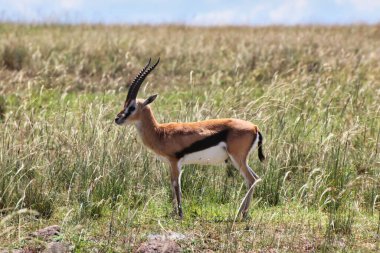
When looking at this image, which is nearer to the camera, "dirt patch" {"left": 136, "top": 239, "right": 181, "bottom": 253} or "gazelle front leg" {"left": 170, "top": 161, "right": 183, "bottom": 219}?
"dirt patch" {"left": 136, "top": 239, "right": 181, "bottom": 253}

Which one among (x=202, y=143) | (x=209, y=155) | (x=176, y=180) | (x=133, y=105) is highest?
(x=133, y=105)

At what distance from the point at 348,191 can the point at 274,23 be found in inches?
836

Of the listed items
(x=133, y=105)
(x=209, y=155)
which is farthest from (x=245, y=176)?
(x=133, y=105)

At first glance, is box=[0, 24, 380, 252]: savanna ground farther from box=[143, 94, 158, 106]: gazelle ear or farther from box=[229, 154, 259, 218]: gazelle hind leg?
box=[143, 94, 158, 106]: gazelle ear

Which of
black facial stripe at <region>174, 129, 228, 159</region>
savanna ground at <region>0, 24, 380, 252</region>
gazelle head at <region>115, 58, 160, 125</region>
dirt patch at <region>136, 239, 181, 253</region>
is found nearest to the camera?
dirt patch at <region>136, 239, 181, 253</region>

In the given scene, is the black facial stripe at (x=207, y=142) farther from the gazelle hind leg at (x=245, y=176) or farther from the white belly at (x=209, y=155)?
the gazelle hind leg at (x=245, y=176)

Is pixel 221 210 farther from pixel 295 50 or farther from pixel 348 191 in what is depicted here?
pixel 295 50

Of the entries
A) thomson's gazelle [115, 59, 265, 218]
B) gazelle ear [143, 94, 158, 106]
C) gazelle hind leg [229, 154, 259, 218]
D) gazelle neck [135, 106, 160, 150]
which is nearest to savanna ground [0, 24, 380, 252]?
gazelle hind leg [229, 154, 259, 218]

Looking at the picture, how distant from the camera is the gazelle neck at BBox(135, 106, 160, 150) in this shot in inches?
300

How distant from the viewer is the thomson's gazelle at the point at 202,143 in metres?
7.34

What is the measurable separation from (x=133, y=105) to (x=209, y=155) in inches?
38.8

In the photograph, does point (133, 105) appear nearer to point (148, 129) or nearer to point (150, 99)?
point (150, 99)

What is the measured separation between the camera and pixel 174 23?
2817 centimetres

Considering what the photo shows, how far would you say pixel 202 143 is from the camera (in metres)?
7.33
